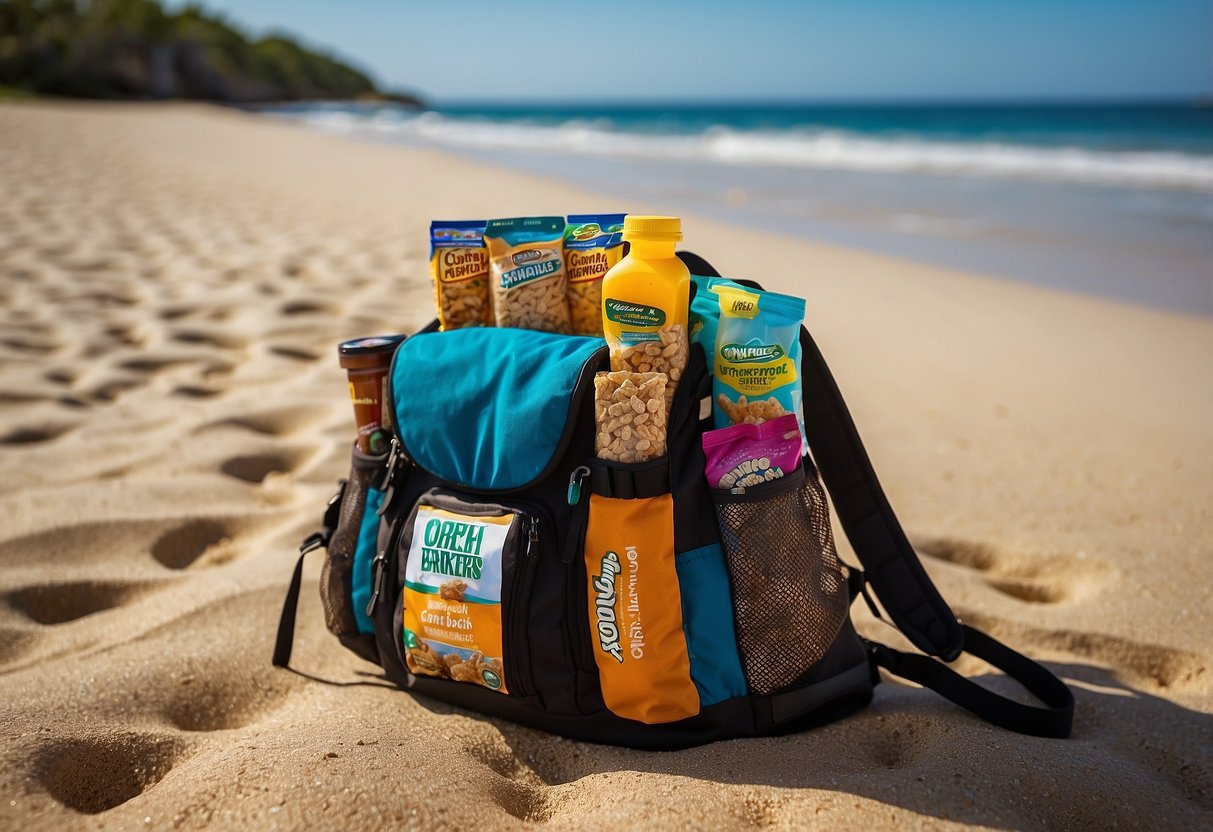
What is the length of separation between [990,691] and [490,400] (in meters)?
1.18

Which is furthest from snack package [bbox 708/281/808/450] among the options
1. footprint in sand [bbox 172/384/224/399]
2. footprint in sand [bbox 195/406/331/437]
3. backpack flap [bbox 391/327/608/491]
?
footprint in sand [bbox 172/384/224/399]

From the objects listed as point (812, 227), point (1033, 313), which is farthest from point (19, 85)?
point (1033, 313)

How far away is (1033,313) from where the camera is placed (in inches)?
187

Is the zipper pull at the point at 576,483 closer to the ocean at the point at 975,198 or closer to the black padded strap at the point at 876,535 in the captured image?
the black padded strap at the point at 876,535

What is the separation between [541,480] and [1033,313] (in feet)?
13.3

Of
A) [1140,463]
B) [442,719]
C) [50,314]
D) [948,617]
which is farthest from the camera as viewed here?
[50,314]

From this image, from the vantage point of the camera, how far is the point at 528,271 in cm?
179

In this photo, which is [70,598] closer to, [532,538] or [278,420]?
[278,420]

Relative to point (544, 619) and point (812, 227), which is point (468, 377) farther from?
point (812, 227)

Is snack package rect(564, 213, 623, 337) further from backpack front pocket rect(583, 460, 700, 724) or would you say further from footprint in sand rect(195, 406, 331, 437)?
footprint in sand rect(195, 406, 331, 437)

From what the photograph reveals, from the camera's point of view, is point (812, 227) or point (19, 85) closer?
point (812, 227)

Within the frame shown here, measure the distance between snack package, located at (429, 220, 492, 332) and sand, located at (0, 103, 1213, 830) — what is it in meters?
0.83

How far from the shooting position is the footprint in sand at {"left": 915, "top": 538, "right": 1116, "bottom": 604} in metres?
2.26

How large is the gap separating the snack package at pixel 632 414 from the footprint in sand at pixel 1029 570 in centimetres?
126
